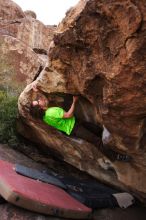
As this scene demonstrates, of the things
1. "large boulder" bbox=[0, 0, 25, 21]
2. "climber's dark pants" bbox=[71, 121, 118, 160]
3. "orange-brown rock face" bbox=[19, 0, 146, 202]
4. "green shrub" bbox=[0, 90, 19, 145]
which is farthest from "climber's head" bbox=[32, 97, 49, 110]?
"large boulder" bbox=[0, 0, 25, 21]

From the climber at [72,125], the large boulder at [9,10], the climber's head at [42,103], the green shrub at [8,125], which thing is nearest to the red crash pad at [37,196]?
the climber at [72,125]

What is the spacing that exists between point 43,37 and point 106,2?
549 inches

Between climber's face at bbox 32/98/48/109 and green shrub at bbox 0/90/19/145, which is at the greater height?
climber's face at bbox 32/98/48/109

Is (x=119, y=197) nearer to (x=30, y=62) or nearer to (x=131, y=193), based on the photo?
(x=131, y=193)

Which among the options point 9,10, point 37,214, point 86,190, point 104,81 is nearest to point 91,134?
point 86,190

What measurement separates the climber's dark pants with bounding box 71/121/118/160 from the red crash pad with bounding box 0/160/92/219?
1.42 m

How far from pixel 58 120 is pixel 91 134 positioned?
2.85 feet

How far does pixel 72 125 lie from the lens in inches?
368

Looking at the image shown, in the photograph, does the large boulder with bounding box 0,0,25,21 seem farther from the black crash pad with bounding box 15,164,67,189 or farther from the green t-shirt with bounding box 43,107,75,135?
the green t-shirt with bounding box 43,107,75,135

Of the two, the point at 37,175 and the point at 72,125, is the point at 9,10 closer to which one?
the point at 37,175

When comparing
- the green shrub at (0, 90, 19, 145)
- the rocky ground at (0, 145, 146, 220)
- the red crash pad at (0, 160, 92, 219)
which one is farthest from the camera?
the green shrub at (0, 90, 19, 145)

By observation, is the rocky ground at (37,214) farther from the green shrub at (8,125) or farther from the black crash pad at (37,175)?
the black crash pad at (37,175)

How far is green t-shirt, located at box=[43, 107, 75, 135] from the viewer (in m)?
8.96

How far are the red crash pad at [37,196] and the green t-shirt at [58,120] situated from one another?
4.80 ft
